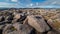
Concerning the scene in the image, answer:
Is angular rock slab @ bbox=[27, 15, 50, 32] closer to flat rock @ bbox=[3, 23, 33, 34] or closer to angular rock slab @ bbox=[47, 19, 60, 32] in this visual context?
flat rock @ bbox=[3, 23, 33, 34]

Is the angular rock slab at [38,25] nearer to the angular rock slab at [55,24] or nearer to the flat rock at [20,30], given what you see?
the flat rock at [20,30]

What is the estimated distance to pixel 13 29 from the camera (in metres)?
18.7

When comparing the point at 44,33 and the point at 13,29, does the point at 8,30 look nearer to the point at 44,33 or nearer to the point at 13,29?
the point at 13,29

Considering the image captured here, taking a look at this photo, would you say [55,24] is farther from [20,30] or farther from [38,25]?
[20,30]

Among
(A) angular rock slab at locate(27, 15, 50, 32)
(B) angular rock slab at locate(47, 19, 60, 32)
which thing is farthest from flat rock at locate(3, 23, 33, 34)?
(B) angular rock slab at locate(47, 19, 60, 32)

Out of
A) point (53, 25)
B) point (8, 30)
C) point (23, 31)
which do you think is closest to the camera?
point (23, 31)

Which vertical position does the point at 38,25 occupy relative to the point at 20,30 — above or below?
above

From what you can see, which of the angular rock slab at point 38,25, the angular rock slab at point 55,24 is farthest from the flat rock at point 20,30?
the angular rock slab at point 55,24

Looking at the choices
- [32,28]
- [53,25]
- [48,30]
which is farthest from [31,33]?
[53,25]

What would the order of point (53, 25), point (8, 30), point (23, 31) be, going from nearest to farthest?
point (23, 31)
point (8, 30)
point (53, 25)

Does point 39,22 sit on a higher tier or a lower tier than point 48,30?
higher

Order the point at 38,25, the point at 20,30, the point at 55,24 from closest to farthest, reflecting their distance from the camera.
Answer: the point at 20,30, the point at 38,25, the point at 55,24

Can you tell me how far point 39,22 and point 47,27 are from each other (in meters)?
1.31

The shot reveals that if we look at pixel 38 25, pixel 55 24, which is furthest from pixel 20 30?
pixel 55 24
